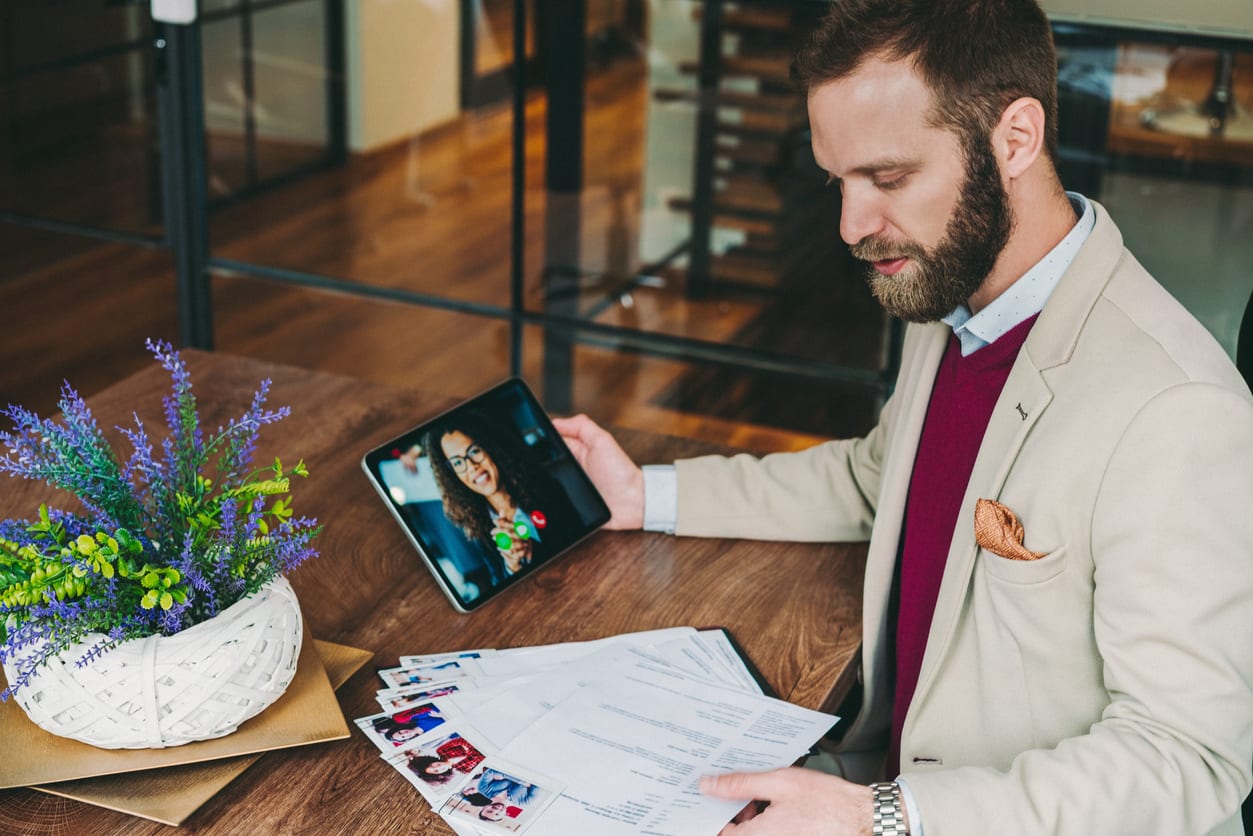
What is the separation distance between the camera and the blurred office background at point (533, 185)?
2516mm

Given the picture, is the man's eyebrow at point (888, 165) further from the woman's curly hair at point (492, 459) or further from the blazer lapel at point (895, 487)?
the woman's curly hair at point (492, 459)

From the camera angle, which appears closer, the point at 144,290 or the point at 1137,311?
the point at 1137,311

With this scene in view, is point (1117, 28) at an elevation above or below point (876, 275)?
above

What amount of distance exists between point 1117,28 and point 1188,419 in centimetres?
141

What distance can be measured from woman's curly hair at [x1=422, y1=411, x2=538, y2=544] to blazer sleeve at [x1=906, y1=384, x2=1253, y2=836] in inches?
22.5

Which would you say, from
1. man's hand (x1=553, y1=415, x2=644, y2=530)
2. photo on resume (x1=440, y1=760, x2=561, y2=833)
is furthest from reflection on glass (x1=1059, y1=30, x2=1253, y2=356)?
photo on resume (x1=440, y1=760, x2=561, y2=833)

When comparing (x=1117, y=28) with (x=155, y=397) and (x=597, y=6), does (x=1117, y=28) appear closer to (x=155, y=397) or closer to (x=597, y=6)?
(x=597, y=6)

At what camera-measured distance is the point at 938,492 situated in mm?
1530

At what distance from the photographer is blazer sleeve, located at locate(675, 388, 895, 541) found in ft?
5.41

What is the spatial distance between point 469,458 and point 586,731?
1.38 feet

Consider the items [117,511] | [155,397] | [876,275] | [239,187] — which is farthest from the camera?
[239,187]

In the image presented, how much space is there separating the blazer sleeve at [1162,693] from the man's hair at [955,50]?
40 centimetres

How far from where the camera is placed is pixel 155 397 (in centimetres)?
188

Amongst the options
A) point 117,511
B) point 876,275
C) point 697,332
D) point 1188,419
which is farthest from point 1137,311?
point 697,332
